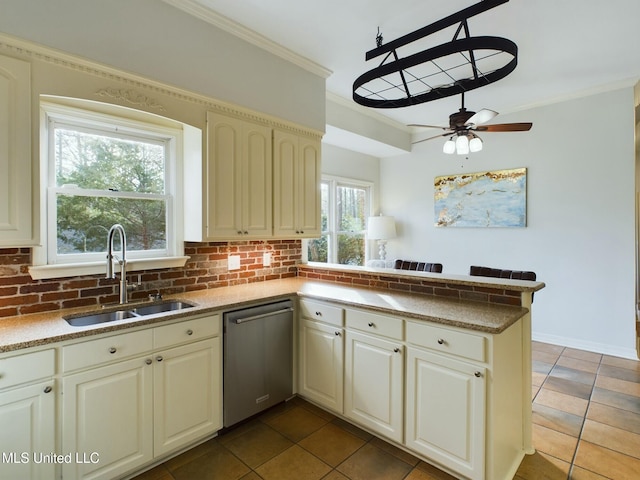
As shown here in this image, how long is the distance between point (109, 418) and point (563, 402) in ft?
10.4

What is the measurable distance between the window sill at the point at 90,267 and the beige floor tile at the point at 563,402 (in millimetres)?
3062

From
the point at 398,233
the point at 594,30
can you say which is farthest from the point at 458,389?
the point at 398,233

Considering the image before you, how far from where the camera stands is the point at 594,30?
260 centimetres

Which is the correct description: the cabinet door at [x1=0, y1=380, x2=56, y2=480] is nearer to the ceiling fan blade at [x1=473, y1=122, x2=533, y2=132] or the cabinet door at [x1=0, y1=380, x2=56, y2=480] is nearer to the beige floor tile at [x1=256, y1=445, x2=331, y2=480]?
the beige floor tile at [x1=256, y1=445, x2=331, y2=480]

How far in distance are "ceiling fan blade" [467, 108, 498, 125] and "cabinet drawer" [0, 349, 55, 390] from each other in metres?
3.30

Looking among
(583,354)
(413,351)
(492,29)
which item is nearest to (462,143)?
(492,29)

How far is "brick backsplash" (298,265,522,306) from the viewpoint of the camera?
216 cm

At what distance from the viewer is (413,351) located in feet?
6.49

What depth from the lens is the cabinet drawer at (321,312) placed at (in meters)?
2.38

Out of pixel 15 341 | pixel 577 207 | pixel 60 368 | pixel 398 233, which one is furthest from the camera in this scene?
pixel 398 233

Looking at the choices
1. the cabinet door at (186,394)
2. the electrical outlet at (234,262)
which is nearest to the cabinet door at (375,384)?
the cabinet door at (186,394)

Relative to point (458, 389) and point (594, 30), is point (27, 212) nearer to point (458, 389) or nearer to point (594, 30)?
point (458, 389)

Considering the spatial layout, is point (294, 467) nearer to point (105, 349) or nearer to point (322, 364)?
point (322, 364)

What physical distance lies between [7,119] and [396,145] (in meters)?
4.27
